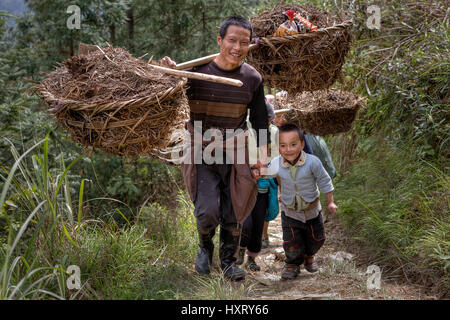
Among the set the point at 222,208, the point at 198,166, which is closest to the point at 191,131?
the point at 198,166

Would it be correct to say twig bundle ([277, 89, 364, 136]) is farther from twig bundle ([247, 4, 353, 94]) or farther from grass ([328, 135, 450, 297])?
twig bundle ([247, 4, 353, 94])

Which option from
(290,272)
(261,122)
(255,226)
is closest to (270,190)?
(255,226)

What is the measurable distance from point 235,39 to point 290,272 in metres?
2.18

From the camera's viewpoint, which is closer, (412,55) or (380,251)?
(380,251)

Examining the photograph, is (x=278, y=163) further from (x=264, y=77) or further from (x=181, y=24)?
(x=181, y=24)

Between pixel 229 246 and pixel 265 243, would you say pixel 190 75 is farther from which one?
pixel 265 243

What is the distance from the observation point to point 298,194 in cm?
430

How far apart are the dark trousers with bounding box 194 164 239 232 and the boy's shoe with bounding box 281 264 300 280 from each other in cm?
71

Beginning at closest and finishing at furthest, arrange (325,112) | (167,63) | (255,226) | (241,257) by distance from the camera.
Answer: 1. (167,63)
2. (255,226)
3. (241,257)
4. (325,112)

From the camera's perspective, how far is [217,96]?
3.81 m

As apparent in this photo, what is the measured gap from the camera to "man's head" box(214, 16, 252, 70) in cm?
370

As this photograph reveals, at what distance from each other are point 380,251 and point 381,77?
6.92 ft

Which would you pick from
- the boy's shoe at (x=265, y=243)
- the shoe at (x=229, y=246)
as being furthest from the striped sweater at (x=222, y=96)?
the boy's shoe at (x=265, y=243)

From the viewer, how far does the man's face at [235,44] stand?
370 cm
